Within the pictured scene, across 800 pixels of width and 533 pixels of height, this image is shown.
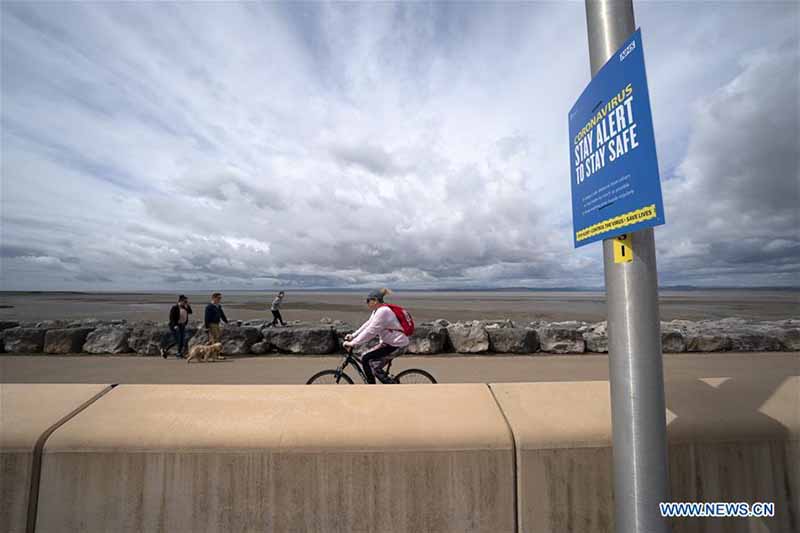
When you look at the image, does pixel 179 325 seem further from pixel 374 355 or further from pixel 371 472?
pixel 371 472

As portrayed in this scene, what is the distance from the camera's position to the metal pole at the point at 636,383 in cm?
178

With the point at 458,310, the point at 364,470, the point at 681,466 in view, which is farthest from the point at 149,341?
the point at 458,310

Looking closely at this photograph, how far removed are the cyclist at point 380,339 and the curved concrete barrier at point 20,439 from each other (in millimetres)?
3159

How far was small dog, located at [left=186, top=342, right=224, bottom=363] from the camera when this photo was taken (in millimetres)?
10727

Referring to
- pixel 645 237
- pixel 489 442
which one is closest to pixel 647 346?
pixel 645 237

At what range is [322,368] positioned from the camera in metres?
9.92

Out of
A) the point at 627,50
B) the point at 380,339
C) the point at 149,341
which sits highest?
the point at 627,50

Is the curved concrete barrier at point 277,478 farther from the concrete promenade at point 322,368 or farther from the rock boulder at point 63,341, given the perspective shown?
the rock boulder at point 63,341

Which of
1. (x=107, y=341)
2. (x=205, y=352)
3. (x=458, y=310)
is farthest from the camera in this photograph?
(x=458, y=310)

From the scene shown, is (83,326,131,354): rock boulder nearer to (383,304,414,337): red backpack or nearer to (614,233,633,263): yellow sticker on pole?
(383,304,414,337): red backpack

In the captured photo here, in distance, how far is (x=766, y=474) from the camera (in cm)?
226

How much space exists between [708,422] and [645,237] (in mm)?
1324

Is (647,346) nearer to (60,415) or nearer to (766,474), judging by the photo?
(766,474)

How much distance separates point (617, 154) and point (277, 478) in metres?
2.44
